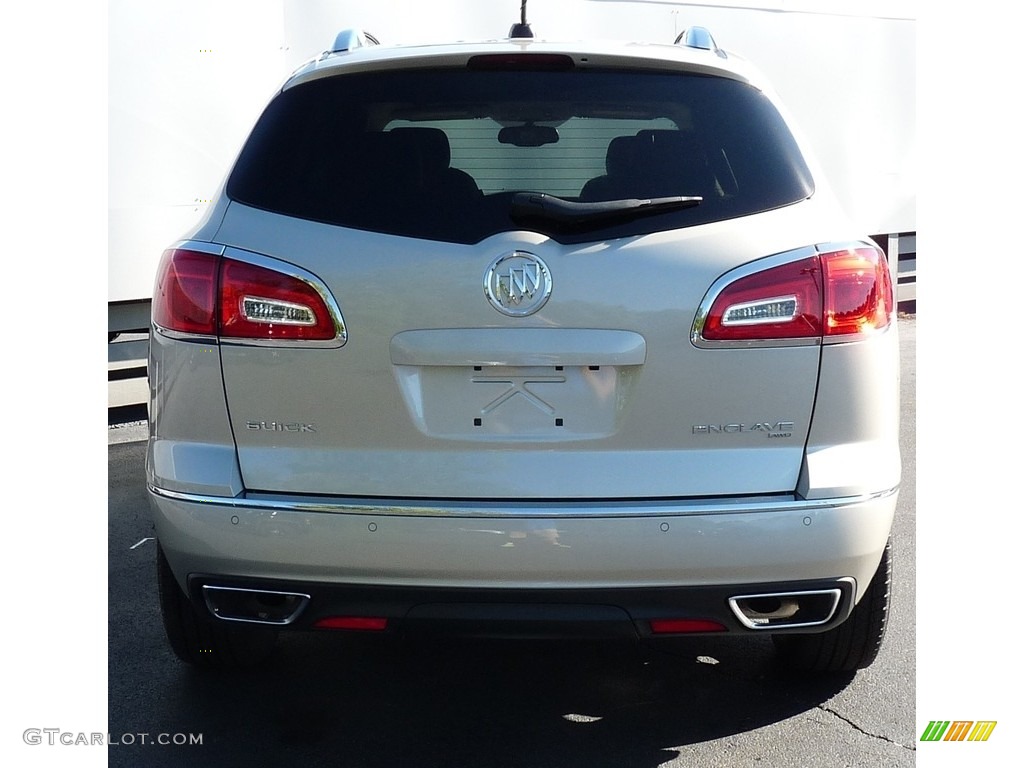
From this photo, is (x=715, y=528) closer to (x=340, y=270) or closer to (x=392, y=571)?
(x=392, y=571)

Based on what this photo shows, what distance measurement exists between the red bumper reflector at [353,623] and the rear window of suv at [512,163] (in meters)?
0.91

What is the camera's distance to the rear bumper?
265 cm

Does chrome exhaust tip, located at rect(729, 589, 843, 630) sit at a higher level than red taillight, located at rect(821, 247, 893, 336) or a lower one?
lower

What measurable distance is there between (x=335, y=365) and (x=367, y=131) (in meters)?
0.62

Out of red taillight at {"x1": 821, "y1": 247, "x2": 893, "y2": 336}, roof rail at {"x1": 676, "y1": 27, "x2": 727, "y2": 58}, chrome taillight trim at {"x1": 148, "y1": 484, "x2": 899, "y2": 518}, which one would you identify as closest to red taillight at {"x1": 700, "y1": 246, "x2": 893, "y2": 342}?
red taillight at {"x1": 821, "y1": 247, "x2": 893, "y2": 336}

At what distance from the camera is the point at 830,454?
2.76 m

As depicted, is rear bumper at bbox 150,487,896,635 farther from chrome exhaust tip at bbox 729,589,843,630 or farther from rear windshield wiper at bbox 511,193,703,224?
rear windshield wiper at bbox 511,193,703,224

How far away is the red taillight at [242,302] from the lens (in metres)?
2.72

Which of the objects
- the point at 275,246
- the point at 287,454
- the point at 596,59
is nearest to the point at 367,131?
the point at 275,246
